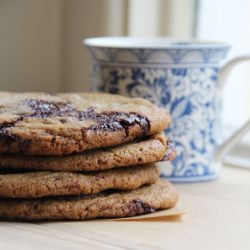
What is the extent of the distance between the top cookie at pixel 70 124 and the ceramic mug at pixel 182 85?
0.10 m

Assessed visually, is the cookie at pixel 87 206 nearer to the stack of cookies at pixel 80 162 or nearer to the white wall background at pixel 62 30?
the stack of cookies at pixel 80 162

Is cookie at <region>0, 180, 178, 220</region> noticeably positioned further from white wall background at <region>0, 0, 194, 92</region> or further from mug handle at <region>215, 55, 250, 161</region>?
white wall background at <region>0, 0, 194, 92</region>

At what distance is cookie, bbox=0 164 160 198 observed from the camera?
0.72 metres

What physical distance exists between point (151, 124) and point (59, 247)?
0.60 feet

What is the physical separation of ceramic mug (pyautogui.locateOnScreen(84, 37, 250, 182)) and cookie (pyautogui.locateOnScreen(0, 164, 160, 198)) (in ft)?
0.75

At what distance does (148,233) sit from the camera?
2.37ft

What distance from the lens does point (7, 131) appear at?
723 mm

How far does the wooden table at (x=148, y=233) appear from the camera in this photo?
685 mm

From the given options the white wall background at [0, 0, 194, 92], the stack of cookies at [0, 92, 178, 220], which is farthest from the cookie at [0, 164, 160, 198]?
the white wall background at [0, 0, 194, 92]

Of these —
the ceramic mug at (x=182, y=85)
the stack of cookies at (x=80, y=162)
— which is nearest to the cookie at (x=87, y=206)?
the stack of cookies at (x=80, y=162)

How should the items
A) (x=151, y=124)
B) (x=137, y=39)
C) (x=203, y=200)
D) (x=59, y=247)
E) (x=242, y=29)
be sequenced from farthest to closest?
(x=242, y=29) < (x=137, y=39) < (x=203, y=200) < (x=151, y=124) < (x=59, y=247)

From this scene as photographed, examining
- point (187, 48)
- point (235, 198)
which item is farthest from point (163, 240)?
point (187, 48)

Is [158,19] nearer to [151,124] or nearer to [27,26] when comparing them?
[27,26]

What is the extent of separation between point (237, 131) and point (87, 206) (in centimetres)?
32
